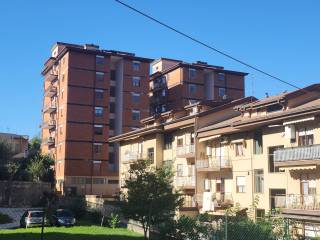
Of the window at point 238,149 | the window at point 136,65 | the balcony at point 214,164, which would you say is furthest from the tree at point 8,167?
the window at point 238,149

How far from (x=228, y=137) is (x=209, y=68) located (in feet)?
147

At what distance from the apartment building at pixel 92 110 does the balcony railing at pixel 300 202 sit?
133 feet

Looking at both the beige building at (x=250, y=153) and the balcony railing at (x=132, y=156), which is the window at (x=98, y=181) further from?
the beige building at (x=250, y=153)

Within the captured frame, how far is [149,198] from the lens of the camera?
2666 centimetres

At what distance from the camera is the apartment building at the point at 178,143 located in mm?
44884

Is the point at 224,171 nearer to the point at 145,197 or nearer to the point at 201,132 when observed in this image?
the point at 201,132

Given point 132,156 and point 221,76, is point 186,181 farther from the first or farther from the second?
point 221,76

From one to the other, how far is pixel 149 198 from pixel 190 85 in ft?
186

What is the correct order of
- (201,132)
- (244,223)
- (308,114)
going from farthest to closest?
(201,132) < (308,114) < (244,223)

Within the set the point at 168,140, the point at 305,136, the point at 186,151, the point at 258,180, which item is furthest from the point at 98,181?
the point at 305,136

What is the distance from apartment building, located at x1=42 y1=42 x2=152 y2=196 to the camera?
2781 inches

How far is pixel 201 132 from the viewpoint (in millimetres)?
43375

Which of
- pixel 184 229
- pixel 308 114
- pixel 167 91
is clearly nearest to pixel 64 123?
pixel 167 91

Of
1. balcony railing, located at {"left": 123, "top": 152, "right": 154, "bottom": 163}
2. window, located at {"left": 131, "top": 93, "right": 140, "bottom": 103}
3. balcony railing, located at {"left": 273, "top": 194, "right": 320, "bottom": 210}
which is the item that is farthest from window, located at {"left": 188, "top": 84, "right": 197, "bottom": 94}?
balcony railing, located at {"left": 273, "top": 194, "right": 320, "bottom": 210}
